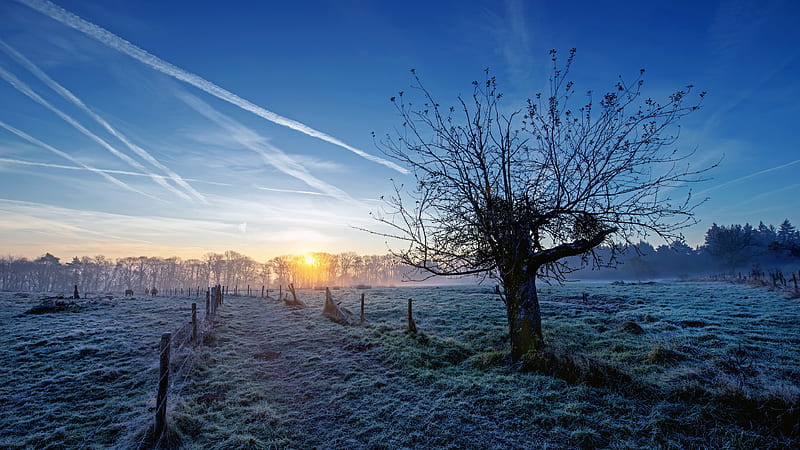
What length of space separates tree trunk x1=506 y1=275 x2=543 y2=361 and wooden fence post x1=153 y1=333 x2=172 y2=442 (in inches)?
318

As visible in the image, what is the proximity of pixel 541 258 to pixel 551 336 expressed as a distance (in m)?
5.14

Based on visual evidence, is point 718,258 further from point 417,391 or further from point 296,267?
point 296,267

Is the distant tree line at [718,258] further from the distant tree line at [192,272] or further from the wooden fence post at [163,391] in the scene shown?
the wooden fence post at [163,391]

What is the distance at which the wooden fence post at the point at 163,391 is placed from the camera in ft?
18.9

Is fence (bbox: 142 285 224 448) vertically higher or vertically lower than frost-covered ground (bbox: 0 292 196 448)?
higher

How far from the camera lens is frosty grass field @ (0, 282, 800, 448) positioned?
5.50 m

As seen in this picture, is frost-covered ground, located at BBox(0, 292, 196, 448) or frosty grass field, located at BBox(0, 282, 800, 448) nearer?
frosty grass field, located at BBox(0, 282, 800, 448)

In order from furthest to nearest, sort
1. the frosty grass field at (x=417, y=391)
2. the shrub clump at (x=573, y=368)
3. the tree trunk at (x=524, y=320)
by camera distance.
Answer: the tree trunk at (x=524, y=320) < the shrub clump at (x=573, y=368) < the frosty grass field at (x=417, y=391)

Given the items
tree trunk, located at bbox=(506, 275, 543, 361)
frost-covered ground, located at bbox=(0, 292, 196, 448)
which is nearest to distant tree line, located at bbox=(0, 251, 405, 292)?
frost-covered ground, located at bbox=(0, 292, 196, 448)

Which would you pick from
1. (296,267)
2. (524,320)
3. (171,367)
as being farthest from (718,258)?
(296,267)

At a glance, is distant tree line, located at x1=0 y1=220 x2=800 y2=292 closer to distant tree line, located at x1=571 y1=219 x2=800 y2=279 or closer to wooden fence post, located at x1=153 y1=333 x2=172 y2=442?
distant tree line, located at x1=571 y1=219 x2=800 y2=279

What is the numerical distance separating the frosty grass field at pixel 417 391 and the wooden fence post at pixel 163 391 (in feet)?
0.75

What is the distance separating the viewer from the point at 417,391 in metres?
7.48

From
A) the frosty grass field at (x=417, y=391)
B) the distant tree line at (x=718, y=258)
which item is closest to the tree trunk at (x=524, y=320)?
the frosty grass field at (x=417, y=391)
